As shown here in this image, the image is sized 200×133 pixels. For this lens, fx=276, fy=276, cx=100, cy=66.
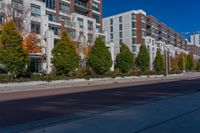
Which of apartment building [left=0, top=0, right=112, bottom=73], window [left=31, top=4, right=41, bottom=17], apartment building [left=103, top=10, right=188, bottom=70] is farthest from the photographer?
apartment building [left=103, top=10, right=188, bottom=70]

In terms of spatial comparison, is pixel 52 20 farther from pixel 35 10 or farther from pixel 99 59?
pixel 99 59

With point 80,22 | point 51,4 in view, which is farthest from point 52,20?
point 80,22

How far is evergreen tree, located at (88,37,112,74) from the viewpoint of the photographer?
44.0 metres

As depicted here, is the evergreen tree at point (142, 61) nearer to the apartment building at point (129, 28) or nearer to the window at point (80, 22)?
the window at point (80, 22)

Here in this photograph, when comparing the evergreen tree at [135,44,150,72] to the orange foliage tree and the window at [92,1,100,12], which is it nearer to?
the window at [92,1,100,12]

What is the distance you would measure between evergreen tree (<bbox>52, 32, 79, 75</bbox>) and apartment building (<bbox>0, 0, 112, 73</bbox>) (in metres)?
7.68

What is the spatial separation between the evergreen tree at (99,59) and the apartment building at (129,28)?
4883 cm

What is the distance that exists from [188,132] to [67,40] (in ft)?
109

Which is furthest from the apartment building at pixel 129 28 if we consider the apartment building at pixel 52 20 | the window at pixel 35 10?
the window at pixel 35 10

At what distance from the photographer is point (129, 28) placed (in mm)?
97250

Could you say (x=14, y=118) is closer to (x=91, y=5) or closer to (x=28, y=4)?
(x=28, y=4)

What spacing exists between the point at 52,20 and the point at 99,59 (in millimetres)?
17580

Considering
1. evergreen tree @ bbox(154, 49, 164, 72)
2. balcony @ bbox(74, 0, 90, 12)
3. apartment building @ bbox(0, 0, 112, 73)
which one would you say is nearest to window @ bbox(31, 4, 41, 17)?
apartment building @ bbox(0, 0, 112, 73)

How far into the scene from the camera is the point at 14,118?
33.1ft
